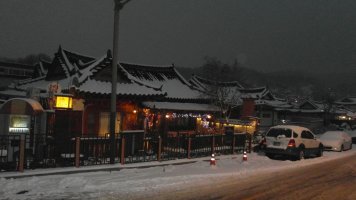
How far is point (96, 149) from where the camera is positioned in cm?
1481

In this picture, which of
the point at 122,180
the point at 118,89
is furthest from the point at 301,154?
the point at 118,89

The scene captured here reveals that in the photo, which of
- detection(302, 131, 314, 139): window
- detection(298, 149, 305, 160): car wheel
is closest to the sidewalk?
detection(298, 149, 305, 160): car wheel

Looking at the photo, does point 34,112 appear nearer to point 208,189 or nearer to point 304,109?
point 208,189

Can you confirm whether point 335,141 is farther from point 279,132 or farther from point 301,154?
point 279,132

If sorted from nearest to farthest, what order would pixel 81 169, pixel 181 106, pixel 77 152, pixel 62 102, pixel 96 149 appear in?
pixel 81 169 → pixel 77 152 → pixel 96 149 → pixel 62 102 → pixel 181 106

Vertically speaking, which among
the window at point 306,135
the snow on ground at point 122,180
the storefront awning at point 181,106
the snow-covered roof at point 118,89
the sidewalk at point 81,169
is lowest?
the snow on ground at point 122,180

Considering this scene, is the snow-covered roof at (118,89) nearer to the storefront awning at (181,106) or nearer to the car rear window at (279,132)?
the storefront awning at (181,106)

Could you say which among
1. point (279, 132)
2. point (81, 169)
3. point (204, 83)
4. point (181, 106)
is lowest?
point (81, 169)

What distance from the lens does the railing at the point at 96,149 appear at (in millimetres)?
12742

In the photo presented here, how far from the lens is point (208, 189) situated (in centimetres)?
1138

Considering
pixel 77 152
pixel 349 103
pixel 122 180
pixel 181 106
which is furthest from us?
pixel 349 103

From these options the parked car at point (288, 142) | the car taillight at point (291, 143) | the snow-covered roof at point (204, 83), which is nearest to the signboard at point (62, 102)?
the parked car at point (288, 142)

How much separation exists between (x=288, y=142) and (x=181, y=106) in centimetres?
1299

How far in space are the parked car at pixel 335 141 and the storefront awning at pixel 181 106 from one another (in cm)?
976
